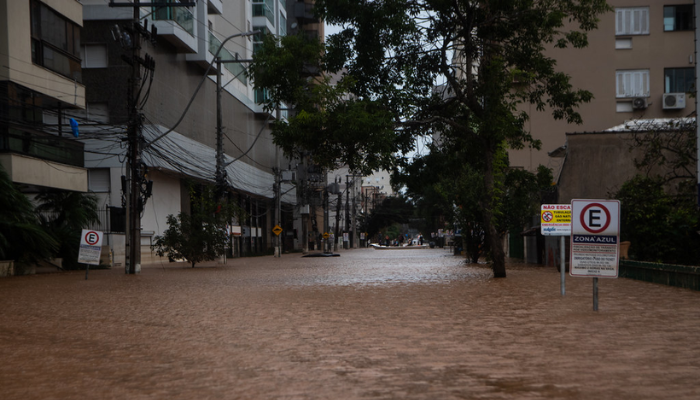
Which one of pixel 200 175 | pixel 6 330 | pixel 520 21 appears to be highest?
pixel 520 21

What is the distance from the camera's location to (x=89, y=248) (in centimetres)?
2627

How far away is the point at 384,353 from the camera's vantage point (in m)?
8.82

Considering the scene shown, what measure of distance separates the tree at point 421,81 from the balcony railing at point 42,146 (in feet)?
36.4

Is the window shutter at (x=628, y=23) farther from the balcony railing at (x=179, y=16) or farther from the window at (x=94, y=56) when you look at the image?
the window at (x=94, y=56)

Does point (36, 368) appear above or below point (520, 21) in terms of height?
below

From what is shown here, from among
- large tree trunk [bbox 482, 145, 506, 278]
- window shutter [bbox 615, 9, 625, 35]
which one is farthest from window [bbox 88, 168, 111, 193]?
window shutter [bbox 615, 9, 625, 35]

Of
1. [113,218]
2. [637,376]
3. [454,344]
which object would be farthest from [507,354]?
[113,218]

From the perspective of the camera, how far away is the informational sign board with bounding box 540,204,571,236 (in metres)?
16.9

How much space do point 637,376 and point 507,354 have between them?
1.63 m

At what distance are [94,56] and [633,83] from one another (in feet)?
93.9

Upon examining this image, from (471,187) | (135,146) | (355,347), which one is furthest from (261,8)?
(355,347)

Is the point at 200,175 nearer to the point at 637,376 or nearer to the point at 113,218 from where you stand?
the point at 113,218

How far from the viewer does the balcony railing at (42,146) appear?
97.9 feet

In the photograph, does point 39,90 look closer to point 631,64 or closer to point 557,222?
point 557,222
